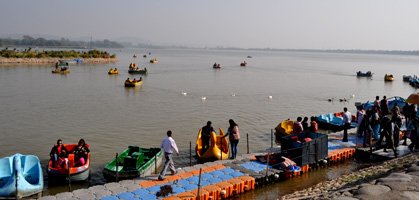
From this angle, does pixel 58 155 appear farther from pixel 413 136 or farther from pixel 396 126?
pixel 413 136

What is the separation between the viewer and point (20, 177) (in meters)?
14.0

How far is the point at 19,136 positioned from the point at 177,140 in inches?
391

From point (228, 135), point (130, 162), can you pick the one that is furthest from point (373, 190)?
point (130, 162)

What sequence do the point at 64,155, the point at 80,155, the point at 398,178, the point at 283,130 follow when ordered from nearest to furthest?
1. the point at 398,178
2. the point at 64,155
3. the point at 80,155
4. the point at 283,130

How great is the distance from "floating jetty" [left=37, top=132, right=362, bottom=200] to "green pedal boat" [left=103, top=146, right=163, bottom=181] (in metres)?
0.89

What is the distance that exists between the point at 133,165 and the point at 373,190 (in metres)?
9.78

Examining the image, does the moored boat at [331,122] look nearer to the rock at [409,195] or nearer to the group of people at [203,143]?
the group of people at [203,143]

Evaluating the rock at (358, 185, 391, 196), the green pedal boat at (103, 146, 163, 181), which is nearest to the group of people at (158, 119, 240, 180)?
the green pedal boat at (103, 146, 163, 181)

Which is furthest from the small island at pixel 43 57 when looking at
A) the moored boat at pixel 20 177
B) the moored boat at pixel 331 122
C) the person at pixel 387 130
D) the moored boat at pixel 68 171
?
the person at pixel 387 130

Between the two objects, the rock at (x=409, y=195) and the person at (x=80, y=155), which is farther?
the person at (x=80, y=155)

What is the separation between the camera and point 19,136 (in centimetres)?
2534

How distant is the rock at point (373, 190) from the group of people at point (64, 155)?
11.1 metres

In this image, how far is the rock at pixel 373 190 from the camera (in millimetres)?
10011

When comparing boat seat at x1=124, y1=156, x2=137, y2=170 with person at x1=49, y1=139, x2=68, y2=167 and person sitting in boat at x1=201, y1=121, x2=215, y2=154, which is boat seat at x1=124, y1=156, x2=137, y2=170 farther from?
person sitting in boat at x1=201, y1=121, x2=215, y2=154
